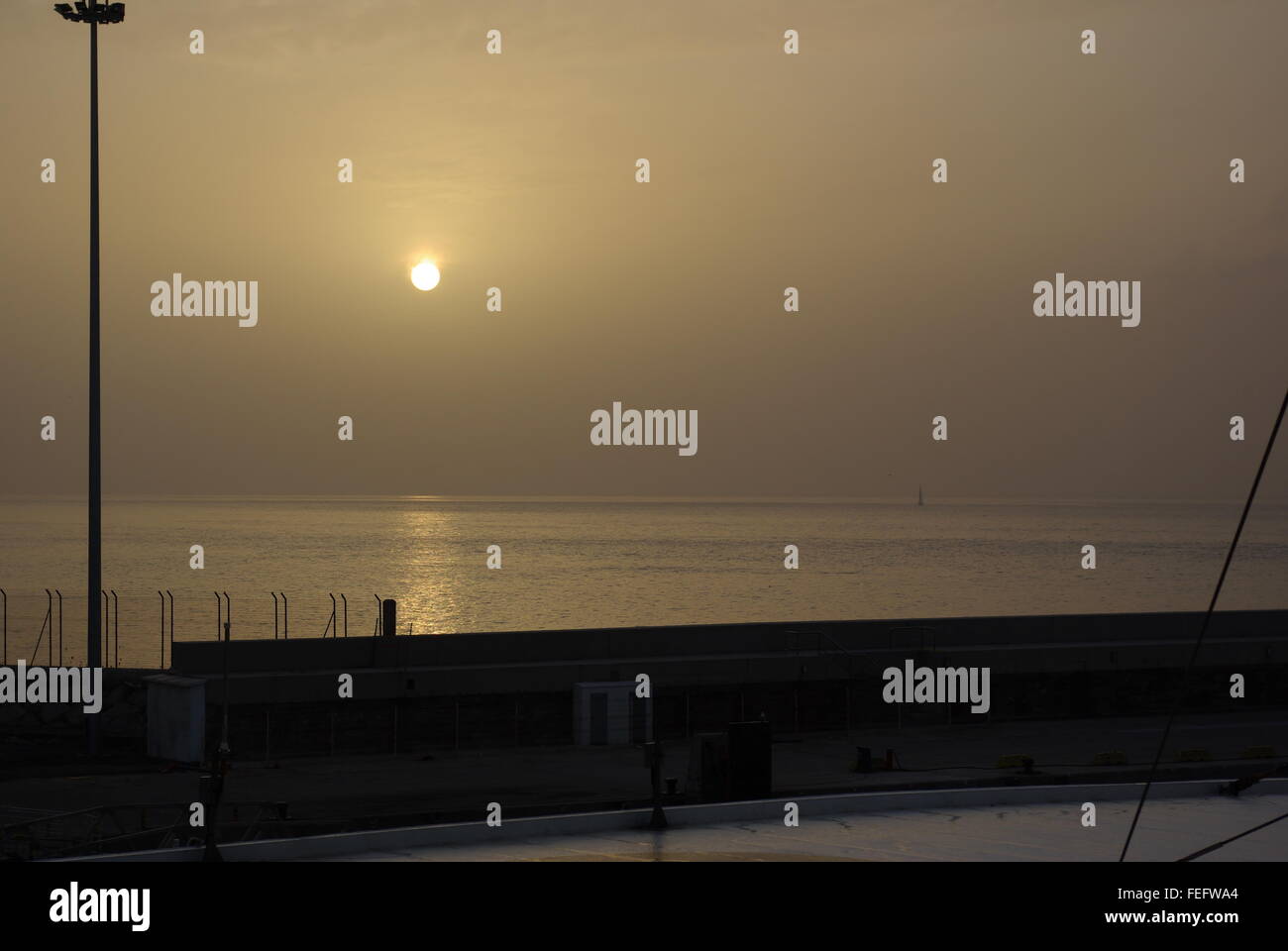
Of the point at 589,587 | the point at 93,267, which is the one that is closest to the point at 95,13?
the point at 93,267

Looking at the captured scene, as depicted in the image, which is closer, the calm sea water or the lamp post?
the lamp post

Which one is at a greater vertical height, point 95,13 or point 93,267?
point 95,13

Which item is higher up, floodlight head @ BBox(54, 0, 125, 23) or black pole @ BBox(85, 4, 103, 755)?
floodlight head @ BBox(54, 0, 125, 23)

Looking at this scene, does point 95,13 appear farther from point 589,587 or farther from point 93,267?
point 589,587

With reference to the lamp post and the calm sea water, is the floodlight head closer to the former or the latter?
the lamp post

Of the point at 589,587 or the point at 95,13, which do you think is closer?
the point at 95,13

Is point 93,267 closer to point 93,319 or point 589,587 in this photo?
point 93,319

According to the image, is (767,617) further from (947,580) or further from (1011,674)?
(1011,674)

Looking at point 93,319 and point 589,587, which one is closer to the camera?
point 93,319

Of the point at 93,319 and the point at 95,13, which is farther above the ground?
the point at 95,13

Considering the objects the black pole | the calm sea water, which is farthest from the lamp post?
the calm sea water

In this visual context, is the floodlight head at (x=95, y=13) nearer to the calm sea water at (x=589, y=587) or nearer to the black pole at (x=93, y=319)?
the black pole at (x=93, y=319)

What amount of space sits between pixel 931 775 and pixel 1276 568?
17693 centimetres

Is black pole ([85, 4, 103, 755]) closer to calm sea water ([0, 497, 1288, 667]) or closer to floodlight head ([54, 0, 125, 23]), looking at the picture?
floodlight head ([54, 0, 125, 23])
